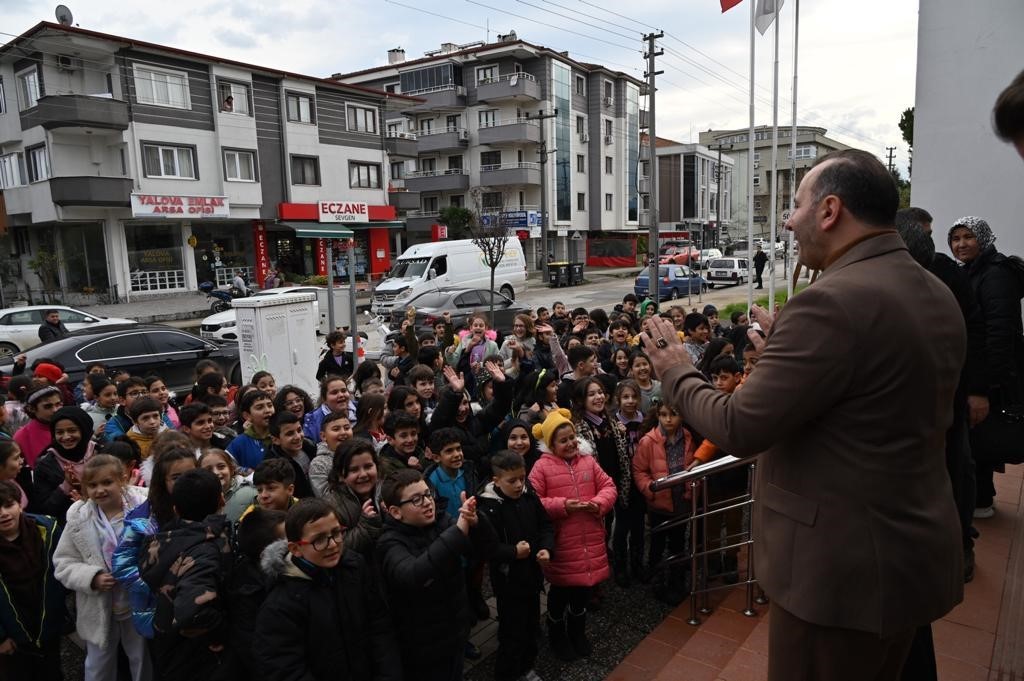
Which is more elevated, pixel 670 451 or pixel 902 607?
pixel 902 607

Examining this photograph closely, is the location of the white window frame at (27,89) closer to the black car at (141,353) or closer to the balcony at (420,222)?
the black car at (141,353)

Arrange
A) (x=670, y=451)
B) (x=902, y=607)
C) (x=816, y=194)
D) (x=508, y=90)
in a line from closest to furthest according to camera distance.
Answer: (x=902, y=607) → (x=816, y=194) → (x=670, y=451) → (x=508, y=90)

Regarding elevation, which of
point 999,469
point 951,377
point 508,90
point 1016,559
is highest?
point 508,90

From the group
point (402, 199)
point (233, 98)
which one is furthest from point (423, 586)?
point (402, 199)

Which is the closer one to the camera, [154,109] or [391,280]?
[391,280]

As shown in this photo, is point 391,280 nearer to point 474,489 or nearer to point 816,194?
point 474,489

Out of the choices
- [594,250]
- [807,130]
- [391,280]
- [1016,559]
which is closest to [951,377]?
[1016,559]

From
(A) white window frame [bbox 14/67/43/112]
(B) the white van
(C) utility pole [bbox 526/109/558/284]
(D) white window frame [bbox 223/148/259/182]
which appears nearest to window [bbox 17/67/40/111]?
(A) white window frame [bbox 14/67/43/112]

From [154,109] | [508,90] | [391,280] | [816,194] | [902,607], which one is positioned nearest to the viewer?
[902,607]

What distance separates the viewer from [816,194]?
1.84m

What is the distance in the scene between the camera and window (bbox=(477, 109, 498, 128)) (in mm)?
46344

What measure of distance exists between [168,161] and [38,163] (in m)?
4.73

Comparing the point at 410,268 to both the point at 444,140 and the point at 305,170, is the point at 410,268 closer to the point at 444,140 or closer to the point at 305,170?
the point at 305,170

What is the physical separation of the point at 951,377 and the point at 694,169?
6858cm
